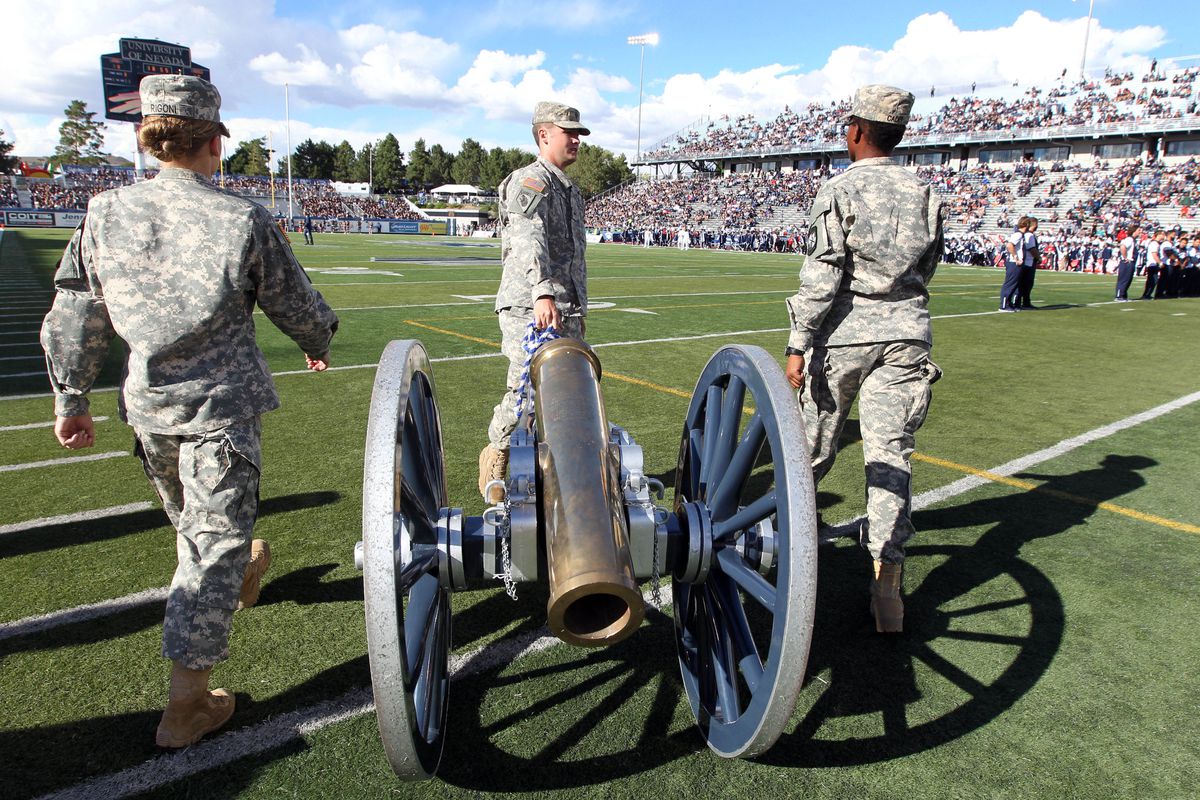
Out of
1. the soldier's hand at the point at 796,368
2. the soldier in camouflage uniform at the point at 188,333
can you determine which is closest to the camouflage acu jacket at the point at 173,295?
the soldier in camouflage uniform at the point at 188,333

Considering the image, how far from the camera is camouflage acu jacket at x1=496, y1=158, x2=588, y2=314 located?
12.4 ft

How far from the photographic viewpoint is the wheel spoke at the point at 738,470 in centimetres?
218

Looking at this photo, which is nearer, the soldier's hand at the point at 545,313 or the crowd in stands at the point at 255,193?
the soldier's hand at the point at 545,313

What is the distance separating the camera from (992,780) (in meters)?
2.18

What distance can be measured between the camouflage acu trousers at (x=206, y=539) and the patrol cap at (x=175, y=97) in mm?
921

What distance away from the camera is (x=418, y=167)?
112 meters

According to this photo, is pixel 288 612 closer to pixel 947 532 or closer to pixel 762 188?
pixel 947 532

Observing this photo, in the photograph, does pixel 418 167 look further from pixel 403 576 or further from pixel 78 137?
pixel 403 576

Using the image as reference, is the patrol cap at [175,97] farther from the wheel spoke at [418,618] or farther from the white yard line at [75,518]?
the white yard line at [75,518]

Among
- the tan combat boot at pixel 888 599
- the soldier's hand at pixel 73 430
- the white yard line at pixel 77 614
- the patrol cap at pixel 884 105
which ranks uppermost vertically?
the patrol cap at pixel 884 105

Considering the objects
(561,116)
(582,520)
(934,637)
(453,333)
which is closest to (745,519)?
(582,520)

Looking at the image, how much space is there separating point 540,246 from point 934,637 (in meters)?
2.52

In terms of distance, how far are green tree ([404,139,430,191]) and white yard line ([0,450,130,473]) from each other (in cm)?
11482

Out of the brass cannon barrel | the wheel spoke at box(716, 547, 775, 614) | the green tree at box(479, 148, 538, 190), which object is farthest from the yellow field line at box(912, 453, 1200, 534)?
the green tree at box(479, 148, 538, 190)
